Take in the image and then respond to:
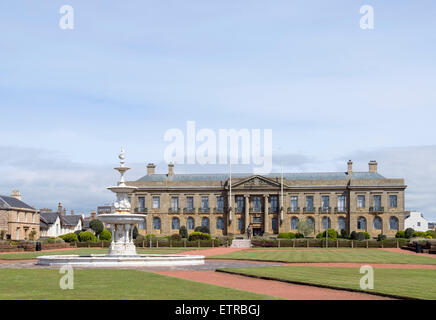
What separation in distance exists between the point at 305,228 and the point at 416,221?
155ft

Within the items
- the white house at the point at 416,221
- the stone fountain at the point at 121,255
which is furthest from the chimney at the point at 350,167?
the stone fountain at the point at 121,255

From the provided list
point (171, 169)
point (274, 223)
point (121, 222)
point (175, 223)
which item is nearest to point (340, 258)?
point (121, 222)

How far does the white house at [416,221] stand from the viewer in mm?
125812

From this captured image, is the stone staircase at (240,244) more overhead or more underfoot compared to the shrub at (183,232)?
more underfoot

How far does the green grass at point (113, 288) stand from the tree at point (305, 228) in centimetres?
6540

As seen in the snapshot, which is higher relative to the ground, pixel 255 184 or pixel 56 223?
A: pixel 255 184

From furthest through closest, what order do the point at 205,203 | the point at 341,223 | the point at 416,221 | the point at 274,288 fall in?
the point at 416,221 < the point at 205,203 < the point at 341,223 < the point at 274,288

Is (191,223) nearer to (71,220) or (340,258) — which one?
(71,220)

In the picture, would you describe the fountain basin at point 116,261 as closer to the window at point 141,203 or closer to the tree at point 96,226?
the tree at point 96,226

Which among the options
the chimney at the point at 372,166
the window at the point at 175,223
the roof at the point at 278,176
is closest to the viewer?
the roof at the point at 278,176

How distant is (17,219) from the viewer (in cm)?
8369

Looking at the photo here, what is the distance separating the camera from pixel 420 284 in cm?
2142
